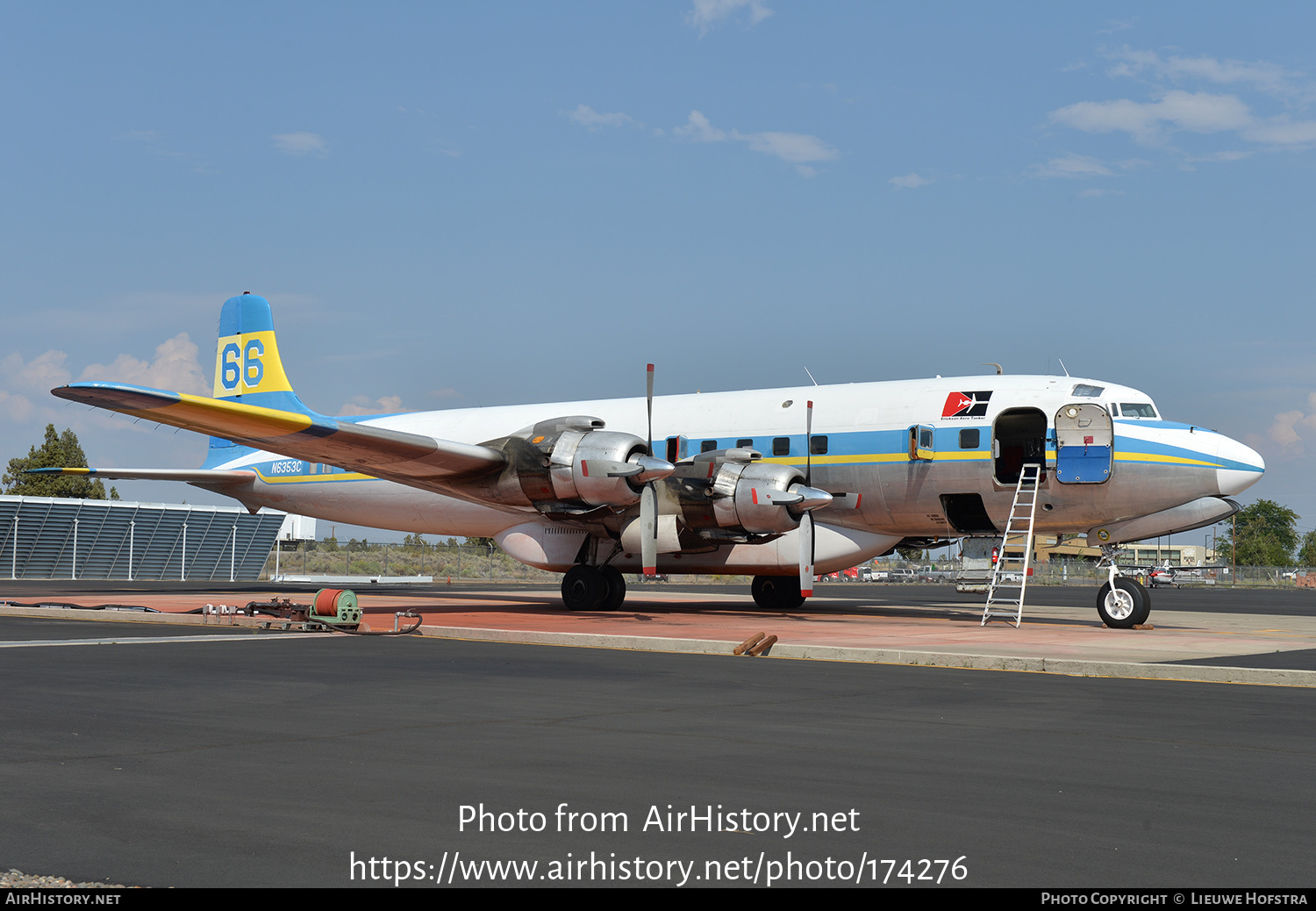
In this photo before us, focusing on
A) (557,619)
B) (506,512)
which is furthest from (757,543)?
(506,512)

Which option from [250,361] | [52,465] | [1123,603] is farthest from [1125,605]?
[52,465]

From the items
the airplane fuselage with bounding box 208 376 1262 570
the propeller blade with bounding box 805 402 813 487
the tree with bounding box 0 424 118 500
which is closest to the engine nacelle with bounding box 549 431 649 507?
the airplane fuselage with bounding box 208 376 1262 570

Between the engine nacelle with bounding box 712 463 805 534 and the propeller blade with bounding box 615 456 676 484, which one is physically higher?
the propeller blade with bounding box 615 456 676 484

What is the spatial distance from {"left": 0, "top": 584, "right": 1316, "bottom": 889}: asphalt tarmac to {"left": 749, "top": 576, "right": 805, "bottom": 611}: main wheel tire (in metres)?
13.2

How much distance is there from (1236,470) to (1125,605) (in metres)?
2.87

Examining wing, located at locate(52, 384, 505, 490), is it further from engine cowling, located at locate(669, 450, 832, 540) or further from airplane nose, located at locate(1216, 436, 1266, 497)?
airplane nose, located at locate(1216, 436, 1266, 497)

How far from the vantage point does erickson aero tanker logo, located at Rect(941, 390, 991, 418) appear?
19688 millimetres

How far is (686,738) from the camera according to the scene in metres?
7.58

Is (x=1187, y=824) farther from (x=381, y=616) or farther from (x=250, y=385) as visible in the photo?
(x=250, y=385)

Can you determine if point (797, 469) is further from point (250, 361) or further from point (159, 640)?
point (250, 361)

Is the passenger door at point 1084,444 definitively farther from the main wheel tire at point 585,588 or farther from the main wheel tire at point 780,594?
the main wheel tire at point 585,588

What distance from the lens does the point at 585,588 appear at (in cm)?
2222

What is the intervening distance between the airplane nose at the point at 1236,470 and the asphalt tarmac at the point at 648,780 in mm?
8263
